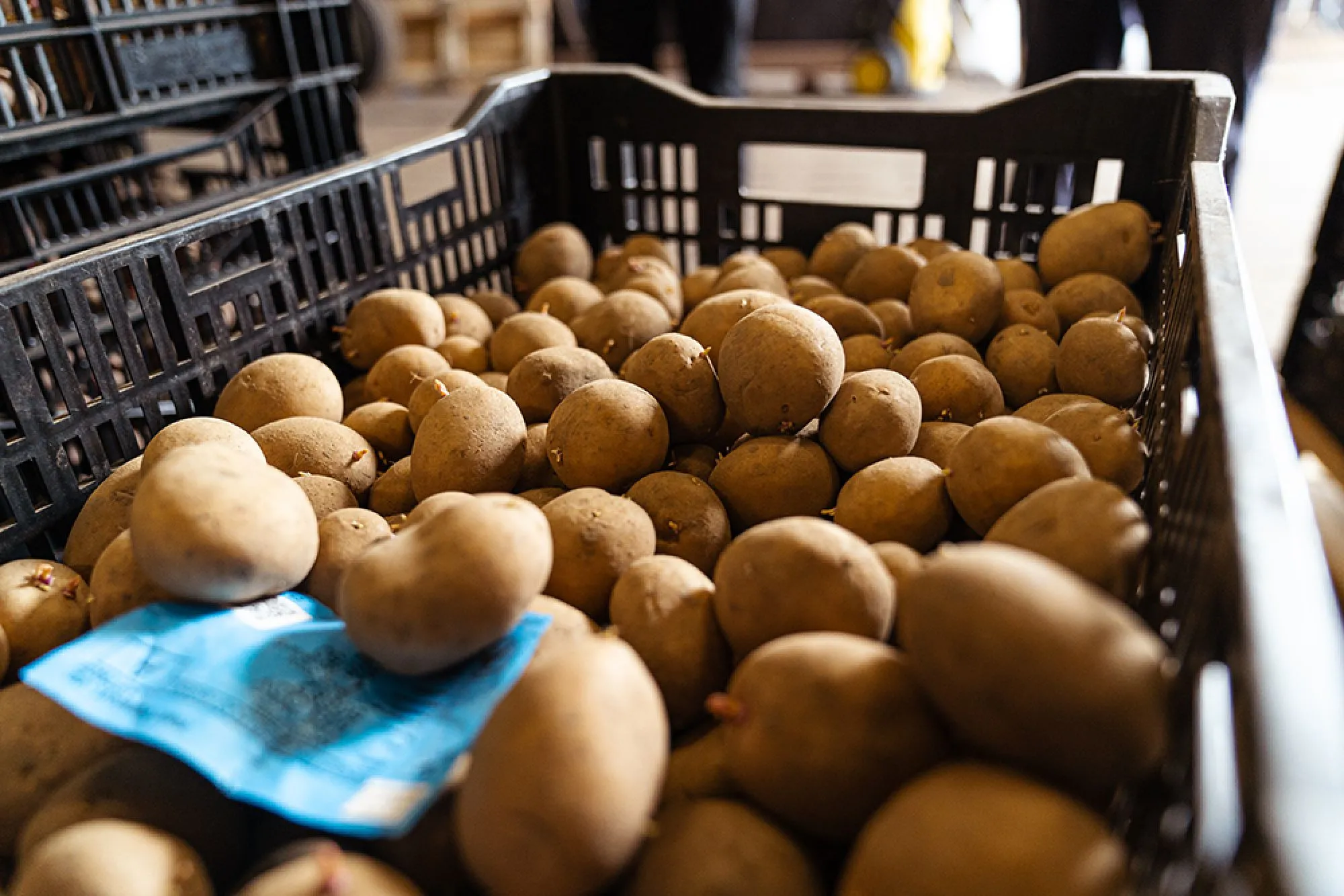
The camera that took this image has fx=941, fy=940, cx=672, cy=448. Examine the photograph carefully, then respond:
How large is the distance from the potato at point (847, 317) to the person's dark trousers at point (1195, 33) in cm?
107

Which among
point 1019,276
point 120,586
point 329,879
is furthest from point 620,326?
point 329,879

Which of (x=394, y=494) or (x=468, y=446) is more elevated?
(x=468, y=446)

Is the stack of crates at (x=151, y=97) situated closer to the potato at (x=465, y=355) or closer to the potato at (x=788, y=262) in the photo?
the potato at (x=465, y=355)

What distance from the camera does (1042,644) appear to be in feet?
2.55

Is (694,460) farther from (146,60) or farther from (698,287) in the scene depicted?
(146,60)

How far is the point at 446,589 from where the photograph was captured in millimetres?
966

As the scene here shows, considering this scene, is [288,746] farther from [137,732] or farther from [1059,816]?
[1059,816]

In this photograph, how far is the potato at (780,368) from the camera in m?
1.38

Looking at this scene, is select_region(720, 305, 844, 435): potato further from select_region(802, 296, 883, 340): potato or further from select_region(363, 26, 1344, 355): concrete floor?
select_region(363, 26, 1344, 355): concrete floor

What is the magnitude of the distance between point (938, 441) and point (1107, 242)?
2.18 feet

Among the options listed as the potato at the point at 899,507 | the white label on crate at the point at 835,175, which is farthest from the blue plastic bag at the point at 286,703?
the white label on crate at the point at 835,175

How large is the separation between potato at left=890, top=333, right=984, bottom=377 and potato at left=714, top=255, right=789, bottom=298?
11.0 inches

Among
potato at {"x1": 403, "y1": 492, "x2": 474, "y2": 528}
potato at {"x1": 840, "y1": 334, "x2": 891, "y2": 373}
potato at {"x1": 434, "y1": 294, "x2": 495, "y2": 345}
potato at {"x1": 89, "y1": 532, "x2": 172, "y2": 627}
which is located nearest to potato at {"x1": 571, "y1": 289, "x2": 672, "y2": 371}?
potato at {"x1": 434, "y1": 294, "x2": 495, "y2": 345}

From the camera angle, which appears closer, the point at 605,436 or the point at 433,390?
the point at 605,436
